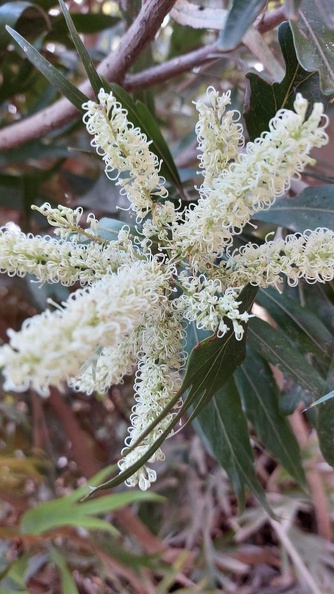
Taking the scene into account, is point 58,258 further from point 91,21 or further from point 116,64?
point 91,21

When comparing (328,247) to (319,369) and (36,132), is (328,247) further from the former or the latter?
(36,132)

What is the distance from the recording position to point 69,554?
1.05 m

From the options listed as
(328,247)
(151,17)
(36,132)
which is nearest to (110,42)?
(36,132)

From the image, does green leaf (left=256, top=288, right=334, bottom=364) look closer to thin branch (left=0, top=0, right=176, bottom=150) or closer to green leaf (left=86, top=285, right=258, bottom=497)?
green leaf (left=86, top=285, right=258, bottom=497)

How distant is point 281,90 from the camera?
1.63 ft

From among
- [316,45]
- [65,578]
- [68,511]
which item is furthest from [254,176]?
[65,578]

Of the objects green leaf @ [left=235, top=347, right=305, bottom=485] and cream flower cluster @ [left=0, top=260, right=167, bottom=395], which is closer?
cream flower cluster @ [left=0, top=260, right=167, bottom=395]

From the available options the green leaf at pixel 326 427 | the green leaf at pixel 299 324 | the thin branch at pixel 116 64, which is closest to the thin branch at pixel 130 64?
the thin branch at pixel 116 64

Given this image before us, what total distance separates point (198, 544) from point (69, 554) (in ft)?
1.04

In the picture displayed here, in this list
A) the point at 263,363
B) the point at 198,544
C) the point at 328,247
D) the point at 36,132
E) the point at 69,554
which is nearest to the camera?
the point at 328,247

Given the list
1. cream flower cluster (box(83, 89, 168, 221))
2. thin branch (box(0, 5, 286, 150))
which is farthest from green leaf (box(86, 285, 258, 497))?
thin branch (box(0, 5, 286, 150))

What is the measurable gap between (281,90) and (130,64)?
239mm

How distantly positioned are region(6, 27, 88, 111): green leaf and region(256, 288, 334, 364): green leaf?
11.9 inches

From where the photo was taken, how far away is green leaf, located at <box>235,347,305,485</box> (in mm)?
680
